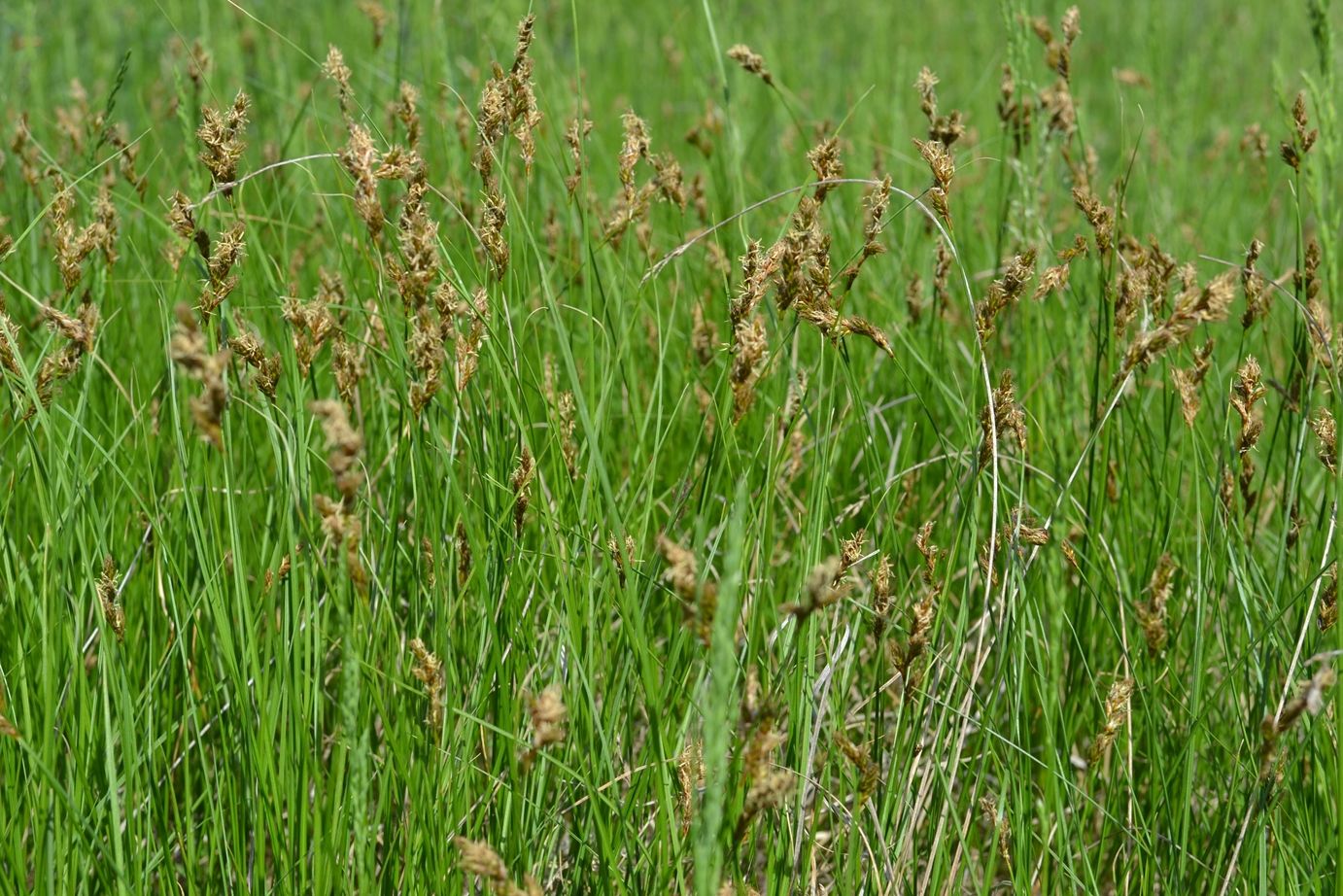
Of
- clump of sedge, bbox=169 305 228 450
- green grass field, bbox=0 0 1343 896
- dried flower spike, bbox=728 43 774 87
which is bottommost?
green grass field, bbox=0 0 1343 896

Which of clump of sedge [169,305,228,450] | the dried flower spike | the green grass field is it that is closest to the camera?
clump of sedge [169,305,228,450]

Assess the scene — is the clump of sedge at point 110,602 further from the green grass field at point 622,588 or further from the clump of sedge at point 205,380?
the clump of sedge at point 205,380

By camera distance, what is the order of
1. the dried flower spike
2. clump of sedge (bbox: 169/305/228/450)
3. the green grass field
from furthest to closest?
1. the dried flower spike
2. the green grass field
3. clump of sedge (bbox: 169/305/228/450)

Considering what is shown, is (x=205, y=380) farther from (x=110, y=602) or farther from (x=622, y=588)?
(x=622, y=588)

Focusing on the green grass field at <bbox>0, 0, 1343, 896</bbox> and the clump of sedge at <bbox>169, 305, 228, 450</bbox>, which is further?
the green grass field at <bbox>0, 0, 1343, 896</bbox>

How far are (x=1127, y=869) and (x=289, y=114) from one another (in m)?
3.21

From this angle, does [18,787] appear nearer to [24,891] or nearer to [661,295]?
[24,891]

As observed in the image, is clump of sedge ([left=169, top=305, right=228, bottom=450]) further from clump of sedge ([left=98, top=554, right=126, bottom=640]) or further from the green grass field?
clump of sedge ([left=98, top=554, right=126, bottom=640])

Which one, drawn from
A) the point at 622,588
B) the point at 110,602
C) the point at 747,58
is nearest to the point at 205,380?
the point at 110,602

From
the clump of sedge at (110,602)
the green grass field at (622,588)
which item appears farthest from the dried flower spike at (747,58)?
the clump of sedge at (110,602)

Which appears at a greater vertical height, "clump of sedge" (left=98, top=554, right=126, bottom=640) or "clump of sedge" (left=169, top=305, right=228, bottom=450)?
"clump of sedge" (left=169, top=305, right=228, bottom=450)

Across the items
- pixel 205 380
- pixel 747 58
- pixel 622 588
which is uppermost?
pixel 747 58

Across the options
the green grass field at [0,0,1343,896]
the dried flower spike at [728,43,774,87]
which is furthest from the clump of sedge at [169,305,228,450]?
the dried flower spike at [728,43,774,87]

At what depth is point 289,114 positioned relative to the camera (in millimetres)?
3904
